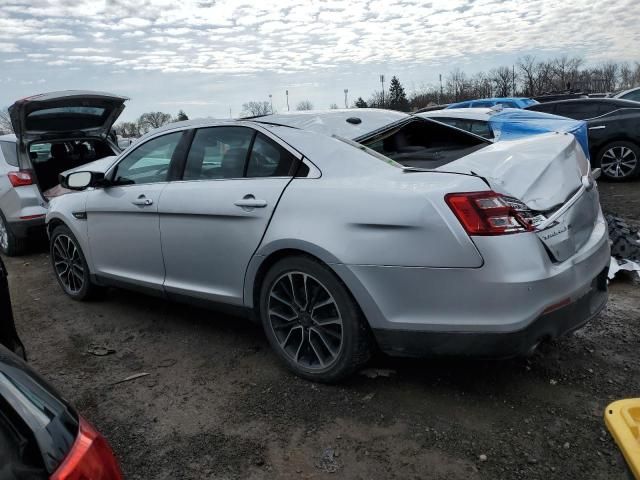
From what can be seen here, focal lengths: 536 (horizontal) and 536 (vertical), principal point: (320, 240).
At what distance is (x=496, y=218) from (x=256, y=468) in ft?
5.24

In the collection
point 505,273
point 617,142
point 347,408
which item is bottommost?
point 347,408

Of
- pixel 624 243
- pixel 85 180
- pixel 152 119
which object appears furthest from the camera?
pixel 152 119

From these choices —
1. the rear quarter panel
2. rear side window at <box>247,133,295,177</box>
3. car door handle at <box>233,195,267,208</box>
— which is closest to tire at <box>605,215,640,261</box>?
the rear quarter panel

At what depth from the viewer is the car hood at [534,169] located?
2.67 metres

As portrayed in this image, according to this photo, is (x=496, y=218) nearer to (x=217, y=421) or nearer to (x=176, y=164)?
Answer: (x=217, y=421)

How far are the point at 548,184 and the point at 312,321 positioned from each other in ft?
4.85

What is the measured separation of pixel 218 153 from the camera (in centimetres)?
360

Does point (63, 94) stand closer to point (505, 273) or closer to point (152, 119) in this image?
point (505, 273)

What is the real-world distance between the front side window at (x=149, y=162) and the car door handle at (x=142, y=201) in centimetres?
16

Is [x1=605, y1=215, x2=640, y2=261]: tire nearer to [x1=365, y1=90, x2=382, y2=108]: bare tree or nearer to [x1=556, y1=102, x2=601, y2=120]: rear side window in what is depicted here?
[x1=556, y1=102, x2=601, y2=120]: rear side window

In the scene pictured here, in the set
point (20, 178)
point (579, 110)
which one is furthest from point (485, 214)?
point (579, 110)

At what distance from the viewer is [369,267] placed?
2.67m

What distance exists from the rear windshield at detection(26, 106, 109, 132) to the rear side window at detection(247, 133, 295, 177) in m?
4.23

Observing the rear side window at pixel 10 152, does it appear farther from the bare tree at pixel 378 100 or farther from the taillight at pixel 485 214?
the bare tree at pixel 378 100
